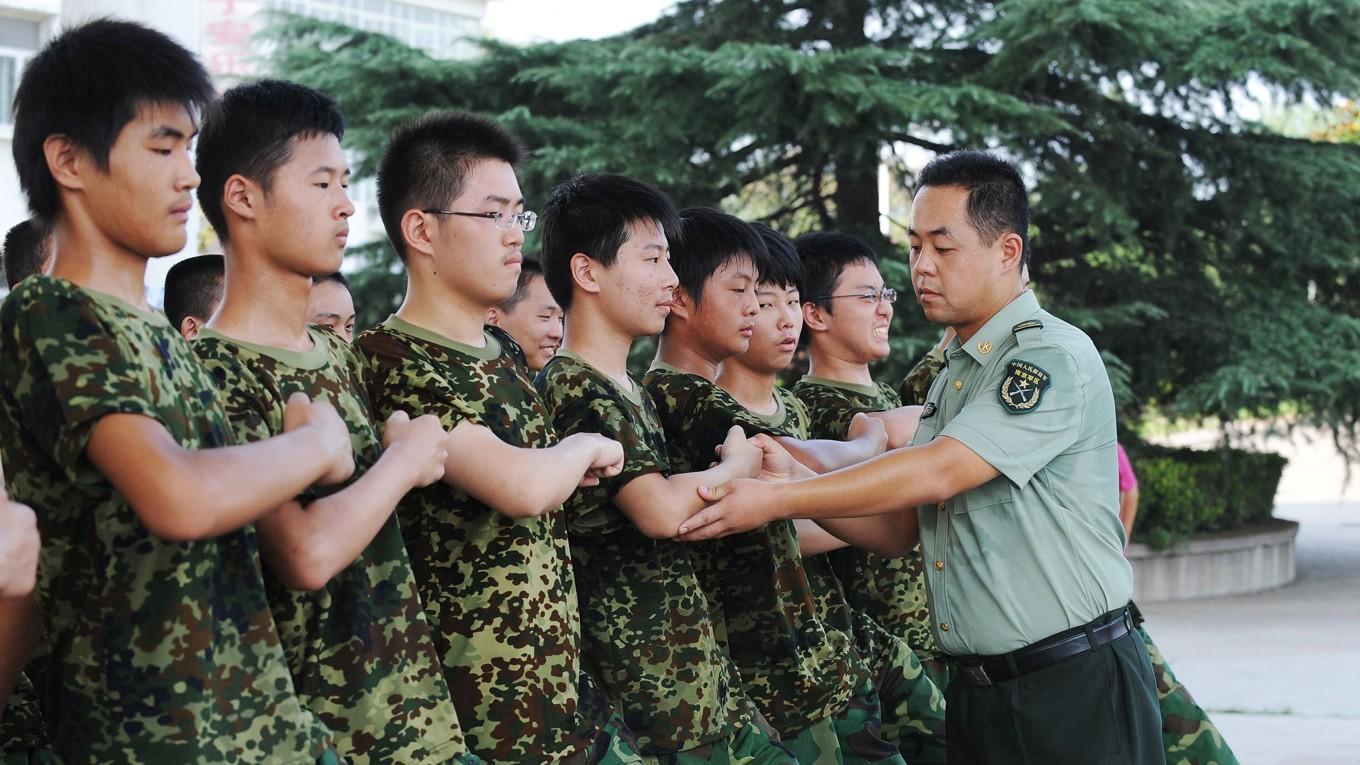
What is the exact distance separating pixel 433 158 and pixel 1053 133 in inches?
325

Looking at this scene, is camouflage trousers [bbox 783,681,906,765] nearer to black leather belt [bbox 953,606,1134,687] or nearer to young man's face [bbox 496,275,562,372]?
black leather belt [bbox 953,606,1134,687]

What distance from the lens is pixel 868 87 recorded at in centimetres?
974

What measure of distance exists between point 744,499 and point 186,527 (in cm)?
161

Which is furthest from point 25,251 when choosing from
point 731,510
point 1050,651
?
point 1050,651

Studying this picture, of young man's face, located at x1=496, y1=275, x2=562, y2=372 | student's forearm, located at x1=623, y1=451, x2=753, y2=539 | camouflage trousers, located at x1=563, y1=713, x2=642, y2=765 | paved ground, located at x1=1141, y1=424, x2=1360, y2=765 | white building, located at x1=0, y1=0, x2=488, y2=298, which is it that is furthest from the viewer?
white building, located at x1=0, y1=0, x2=488, y2=298

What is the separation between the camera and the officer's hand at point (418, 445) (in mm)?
2328

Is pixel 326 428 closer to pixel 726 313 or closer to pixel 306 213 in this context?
pixel 306 213

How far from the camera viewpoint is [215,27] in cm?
3166

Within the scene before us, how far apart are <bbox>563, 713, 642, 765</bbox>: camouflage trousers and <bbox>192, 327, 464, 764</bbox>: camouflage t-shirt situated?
41 cm

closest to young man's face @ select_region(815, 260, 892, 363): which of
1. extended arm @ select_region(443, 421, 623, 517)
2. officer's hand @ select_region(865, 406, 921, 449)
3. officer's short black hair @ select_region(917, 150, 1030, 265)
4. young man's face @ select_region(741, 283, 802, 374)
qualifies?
officer's hand @ select_region(865, 406, 921, 449)

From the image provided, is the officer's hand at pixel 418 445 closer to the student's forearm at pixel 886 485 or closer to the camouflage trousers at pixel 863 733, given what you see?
the student's forearm at pixel 886 485

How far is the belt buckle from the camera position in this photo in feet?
11.0

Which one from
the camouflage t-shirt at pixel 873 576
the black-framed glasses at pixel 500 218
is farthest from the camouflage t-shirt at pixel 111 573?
the camouflage t-shirt at pixel 873 576

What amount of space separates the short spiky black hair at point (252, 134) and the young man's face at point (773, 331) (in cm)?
169
